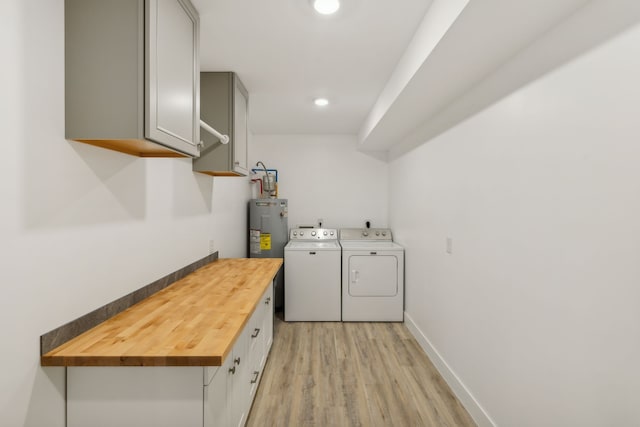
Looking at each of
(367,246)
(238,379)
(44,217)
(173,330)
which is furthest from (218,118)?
(367,246)

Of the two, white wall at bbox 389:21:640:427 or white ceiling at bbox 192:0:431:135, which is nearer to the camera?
white wall at bbox 389:21:640:427

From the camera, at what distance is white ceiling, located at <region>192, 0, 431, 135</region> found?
5.34 feet

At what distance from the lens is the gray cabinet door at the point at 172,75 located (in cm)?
124

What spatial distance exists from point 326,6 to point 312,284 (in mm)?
2735

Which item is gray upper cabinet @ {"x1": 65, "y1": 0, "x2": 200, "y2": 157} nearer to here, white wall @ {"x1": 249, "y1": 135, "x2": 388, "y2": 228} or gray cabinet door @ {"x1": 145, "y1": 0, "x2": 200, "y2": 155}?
gray cabinet door @ {"x1": 145, "y1": 0, "x2": 200, "y2": 155}

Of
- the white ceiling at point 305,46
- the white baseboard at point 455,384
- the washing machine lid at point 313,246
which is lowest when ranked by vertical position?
the white baseboard at point 455,384

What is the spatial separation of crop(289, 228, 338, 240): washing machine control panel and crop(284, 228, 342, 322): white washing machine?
2.04ft

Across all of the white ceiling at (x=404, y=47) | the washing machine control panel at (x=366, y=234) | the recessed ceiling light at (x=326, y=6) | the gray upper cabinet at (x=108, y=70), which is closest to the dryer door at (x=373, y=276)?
the washing machine control panel at (x=366, y=234)

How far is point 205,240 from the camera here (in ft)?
8.72

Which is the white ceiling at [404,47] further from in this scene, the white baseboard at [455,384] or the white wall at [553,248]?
the white baseboard at [455,384]

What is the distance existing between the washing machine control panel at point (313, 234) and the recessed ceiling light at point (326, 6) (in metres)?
2.91

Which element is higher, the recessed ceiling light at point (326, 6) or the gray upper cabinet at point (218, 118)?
the recessed ceiling light at point (326, 6)

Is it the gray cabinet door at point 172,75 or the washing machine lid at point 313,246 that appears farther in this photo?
the washing machine lid at point 313,246

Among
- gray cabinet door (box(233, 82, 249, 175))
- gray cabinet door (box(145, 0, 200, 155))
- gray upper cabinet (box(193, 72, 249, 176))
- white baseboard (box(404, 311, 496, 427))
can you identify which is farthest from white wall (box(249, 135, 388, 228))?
gray cabinet door (box(145, 0, 200, 155))
